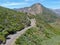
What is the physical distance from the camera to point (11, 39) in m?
56.4

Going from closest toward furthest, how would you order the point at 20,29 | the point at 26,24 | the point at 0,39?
the point at 0,39 → the point at 20,29 → the point at 26,24

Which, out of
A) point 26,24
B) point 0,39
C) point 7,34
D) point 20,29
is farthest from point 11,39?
point 26,24

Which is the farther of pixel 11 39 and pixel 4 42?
pixel 11 39

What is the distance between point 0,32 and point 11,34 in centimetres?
766

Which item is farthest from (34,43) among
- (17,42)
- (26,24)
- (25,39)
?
(26,24)

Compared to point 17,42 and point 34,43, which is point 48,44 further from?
point 17,42

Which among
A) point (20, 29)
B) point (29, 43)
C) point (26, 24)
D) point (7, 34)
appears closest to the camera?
point (29, 43)

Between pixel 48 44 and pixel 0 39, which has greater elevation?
pixel 0 39

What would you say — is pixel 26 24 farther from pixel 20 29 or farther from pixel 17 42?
pixel 17 42

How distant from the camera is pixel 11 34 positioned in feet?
205

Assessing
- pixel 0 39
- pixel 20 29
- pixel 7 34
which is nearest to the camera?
pixel 0 39

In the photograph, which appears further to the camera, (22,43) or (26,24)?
(26,24)

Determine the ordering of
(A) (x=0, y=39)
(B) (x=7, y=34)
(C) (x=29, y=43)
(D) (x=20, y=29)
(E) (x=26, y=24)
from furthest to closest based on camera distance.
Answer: (E) (x=26, y=24), (D) (x=20, y=29), (B) (x=7, y=34), (C) (x=29, y=43), (A) (x=0, y=39)

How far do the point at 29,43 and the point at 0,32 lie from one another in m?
7.60
